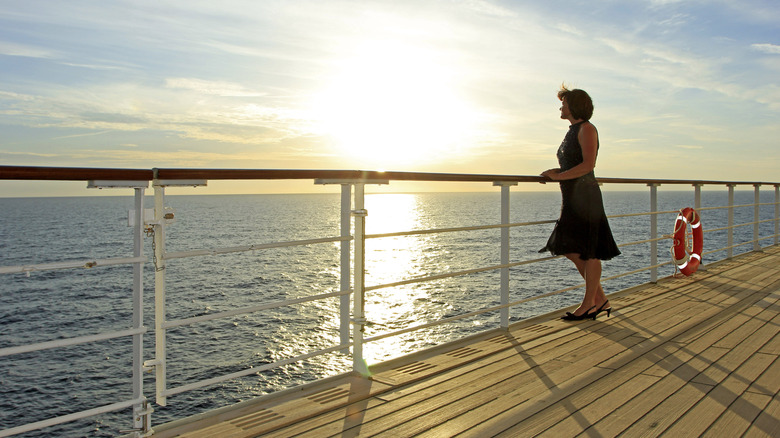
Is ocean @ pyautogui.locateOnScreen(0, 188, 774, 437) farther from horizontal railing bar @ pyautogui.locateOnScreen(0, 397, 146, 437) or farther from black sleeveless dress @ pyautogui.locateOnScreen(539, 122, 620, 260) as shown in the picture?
black sleeveless dress @ pyautogui.locateOnScreen(539, 122, 620, 260)

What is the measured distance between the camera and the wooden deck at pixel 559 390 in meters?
1.83

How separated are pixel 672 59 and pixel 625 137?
2833 centimetres

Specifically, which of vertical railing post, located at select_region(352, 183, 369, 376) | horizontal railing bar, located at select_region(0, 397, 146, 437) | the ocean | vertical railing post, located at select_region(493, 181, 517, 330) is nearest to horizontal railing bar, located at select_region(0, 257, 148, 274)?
horizontal railing bar, located at select_region(0, 397, 146, 437)

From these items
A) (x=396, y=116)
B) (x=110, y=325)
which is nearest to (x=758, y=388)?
(x=110, y=325)

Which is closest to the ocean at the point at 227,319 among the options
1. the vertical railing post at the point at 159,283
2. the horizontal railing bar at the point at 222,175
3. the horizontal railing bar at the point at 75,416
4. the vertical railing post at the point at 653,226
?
the horizontal railing bar at the point at 222,175

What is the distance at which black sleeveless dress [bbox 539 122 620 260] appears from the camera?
3238 mm

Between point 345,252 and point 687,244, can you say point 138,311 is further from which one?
point 687,244

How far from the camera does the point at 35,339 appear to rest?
1589 centimetres

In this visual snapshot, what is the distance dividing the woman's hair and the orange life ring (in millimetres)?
2273

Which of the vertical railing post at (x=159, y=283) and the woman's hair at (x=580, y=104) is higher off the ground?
the woman's hair at (x=580, y=104)

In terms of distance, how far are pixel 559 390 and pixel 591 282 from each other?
129 cm

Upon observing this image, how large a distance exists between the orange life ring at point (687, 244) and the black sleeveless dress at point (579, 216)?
6.56 feet

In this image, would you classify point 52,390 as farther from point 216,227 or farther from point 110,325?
point 216,227

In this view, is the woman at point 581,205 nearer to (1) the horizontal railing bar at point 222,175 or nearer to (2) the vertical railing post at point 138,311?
(1) the horizontal railing bar at point 222,175
